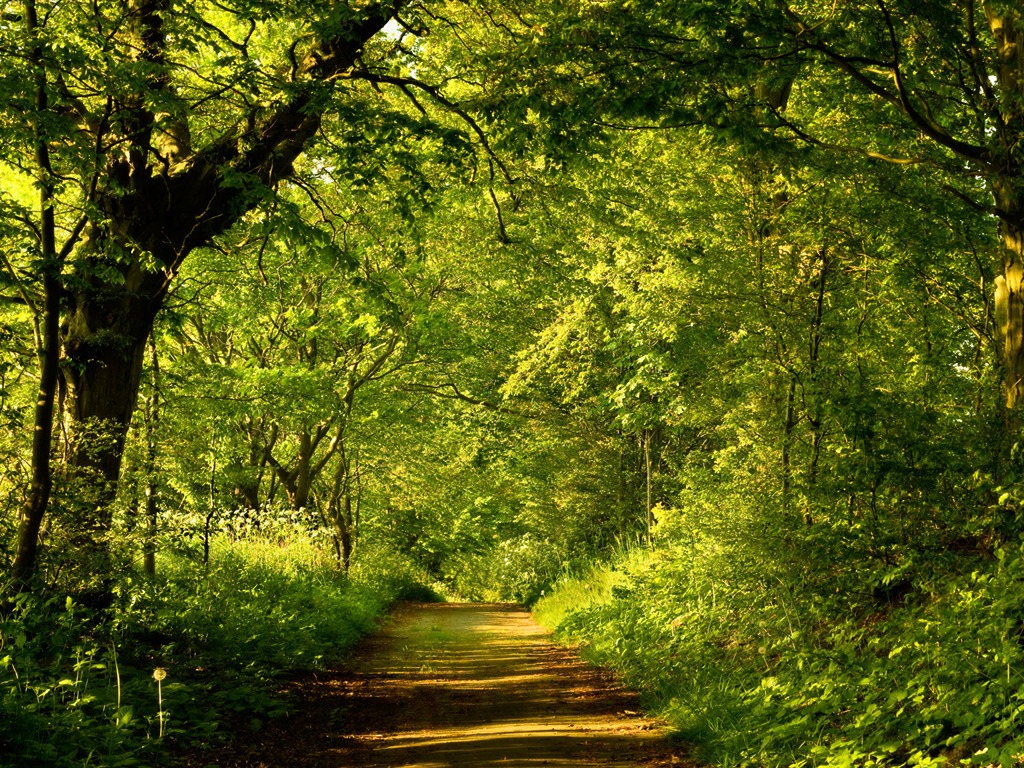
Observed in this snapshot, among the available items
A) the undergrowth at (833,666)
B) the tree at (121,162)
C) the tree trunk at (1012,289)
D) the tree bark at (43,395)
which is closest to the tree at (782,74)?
the tree trunk at (1012,289)

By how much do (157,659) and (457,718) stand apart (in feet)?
8.62

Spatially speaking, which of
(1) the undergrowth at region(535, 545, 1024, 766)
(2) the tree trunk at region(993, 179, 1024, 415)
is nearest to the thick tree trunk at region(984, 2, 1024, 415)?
(2) the tree trunk at region(993, 179, 1024, 415)

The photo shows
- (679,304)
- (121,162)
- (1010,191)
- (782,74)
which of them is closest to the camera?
(1010,191)

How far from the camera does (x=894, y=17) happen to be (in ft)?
22.0

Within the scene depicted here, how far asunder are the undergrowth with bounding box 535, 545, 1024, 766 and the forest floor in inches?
17.7

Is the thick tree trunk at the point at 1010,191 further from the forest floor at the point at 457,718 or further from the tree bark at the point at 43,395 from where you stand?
the tree bark at the point at 43,395

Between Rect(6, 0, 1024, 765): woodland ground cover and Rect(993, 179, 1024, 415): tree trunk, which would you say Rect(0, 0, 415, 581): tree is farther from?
Rect(993, 179, 1024, 415): tree trunk

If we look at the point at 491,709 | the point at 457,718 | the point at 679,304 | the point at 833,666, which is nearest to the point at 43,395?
the point at 457,718

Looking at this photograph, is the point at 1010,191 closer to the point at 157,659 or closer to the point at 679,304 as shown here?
the point at 679,304

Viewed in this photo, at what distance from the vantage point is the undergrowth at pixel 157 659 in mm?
5035

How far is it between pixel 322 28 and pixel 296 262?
8.29 m

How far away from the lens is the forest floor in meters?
6.13

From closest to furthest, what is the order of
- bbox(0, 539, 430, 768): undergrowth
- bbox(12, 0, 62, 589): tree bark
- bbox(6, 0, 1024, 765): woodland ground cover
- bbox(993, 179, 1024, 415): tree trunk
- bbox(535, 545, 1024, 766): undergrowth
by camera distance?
bbox(535, 545, 1024, 766): undergrowth
bbox(0, 539, 430, 768): undergrowth
bbox(6, 0, 1024, 765): woodland ground cover
bbox(993, 179, 1024, 415): tree trunk
bbox(12, 0, 62, 589): tree bark

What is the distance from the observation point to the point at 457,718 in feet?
25.1
